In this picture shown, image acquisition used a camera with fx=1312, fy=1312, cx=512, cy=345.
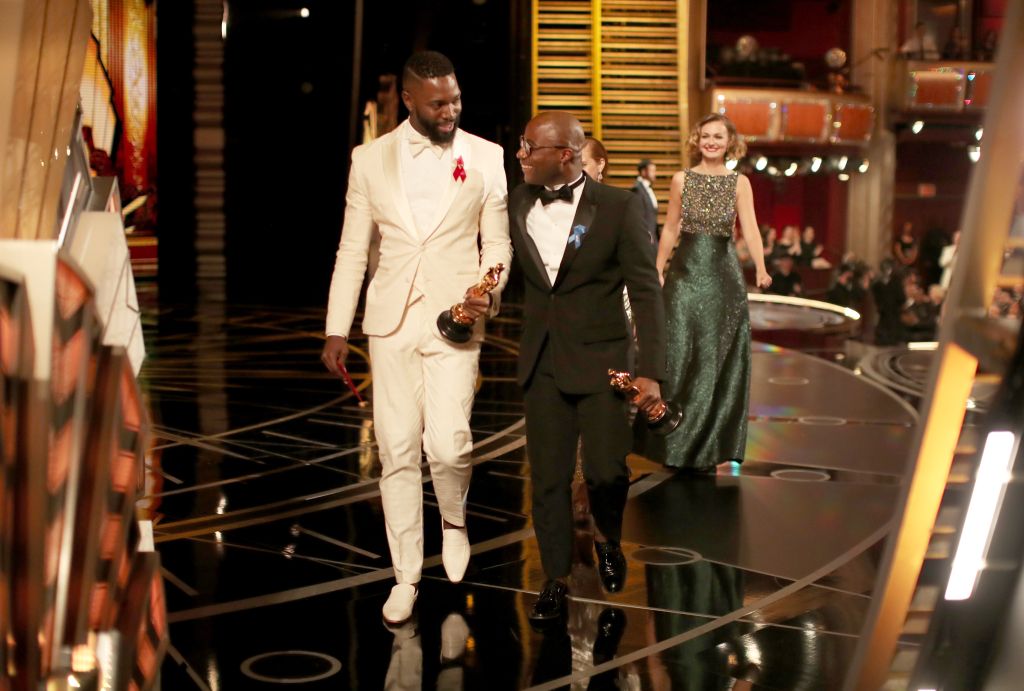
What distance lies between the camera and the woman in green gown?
228 inches

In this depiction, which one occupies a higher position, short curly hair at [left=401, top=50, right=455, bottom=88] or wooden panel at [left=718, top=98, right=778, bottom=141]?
wooden panel at [left=718, top=98, right=778, bottom=141]

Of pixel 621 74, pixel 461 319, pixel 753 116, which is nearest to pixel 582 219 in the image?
pixel 461 319

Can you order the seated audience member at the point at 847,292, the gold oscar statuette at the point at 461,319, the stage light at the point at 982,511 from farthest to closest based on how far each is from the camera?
the seated audience member at the point at 847,292
the gold oscar statuette at the point at 461,319
the stage light at the point at 982,511

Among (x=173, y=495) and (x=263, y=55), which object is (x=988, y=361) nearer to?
(x=173, y=495)

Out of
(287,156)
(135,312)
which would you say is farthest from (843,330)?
(135,312)

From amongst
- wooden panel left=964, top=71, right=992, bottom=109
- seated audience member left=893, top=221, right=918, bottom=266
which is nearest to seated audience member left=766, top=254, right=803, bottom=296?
seated audience member left=893, top=221, right=918, bottom=266

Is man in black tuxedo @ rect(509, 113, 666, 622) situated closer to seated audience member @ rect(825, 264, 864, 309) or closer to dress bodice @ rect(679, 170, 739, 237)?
dress bodice @ rect(679, 170, 739, 237)

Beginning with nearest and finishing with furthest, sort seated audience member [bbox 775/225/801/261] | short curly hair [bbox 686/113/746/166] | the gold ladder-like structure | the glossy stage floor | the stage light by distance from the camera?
the stage light, the glossy stage floor, short curly hair [bbox 686/113/746/166], the gold ladder-like structure, seated audience member [bbox 775/225/801/261]

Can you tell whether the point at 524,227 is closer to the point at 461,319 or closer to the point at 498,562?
the point at 461,319

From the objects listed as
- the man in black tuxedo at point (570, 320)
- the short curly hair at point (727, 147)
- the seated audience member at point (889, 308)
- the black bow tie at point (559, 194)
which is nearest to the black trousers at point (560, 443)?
the man in black tuxedo at point (570, 320)

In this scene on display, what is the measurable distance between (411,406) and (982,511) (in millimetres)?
2387

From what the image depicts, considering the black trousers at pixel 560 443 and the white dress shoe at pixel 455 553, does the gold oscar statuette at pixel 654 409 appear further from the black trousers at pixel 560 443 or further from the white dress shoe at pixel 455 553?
the white dress shoe at pixel 455 553

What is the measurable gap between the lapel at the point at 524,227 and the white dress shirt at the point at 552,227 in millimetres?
14

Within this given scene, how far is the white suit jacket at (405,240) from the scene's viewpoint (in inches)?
146
